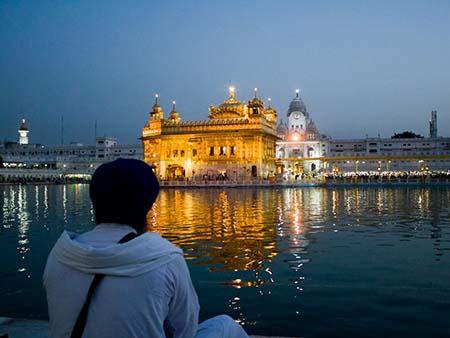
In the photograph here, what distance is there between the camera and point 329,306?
6488 mm

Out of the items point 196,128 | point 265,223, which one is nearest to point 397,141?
point 196,128

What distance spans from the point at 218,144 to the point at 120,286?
62997mm

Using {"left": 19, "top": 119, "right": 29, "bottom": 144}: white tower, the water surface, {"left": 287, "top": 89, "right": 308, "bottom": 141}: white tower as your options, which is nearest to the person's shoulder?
the water surface

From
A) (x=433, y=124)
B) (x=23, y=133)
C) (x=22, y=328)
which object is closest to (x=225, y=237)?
(x=22, y=328)

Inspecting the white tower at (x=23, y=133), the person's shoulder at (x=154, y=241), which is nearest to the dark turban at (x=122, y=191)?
the person's shoulder at (x=154, y=241)

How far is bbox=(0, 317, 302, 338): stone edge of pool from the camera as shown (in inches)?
177

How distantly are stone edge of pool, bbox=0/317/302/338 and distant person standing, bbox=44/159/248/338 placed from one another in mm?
2102

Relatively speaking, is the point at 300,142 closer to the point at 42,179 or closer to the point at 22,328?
the point at 42,179

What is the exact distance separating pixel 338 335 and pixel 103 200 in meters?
3.58

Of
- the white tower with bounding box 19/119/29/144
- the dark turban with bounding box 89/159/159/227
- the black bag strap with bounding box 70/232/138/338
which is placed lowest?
the black bag strap with bounding box 70/232/138/338

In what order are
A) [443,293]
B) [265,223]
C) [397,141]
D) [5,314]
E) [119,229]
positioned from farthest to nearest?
[397,141]
[265,223]
[443,293]
[5,314]
[119,229]

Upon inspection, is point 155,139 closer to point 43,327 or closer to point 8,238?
point 8,238

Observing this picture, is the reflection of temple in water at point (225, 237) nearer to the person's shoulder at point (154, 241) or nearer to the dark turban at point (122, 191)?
the dark turban at point (122, 191)

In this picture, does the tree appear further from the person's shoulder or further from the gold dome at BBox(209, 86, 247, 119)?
the person's shoulder
